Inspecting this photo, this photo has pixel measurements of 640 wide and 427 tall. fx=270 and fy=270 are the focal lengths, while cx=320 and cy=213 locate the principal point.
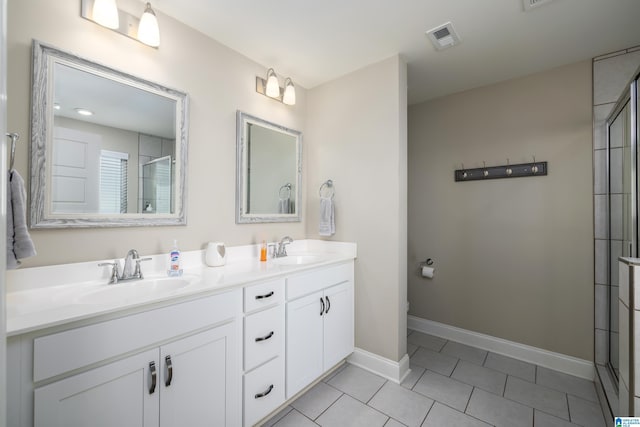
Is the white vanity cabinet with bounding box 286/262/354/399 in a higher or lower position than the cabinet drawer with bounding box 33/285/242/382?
lower

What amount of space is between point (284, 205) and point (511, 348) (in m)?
2.30

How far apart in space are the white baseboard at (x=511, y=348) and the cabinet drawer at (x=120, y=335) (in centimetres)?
222

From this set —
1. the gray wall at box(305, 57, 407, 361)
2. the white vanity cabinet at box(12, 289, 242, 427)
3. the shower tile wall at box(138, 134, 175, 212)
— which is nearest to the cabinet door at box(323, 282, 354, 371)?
the gray wall at box(305, 57, 407, 361)

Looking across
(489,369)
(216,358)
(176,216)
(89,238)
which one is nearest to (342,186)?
(176,216)

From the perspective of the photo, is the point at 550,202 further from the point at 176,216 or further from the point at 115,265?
the point at 115,265

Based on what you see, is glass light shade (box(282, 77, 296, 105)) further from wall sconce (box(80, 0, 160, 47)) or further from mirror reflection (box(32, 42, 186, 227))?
wall sconce (box(80, 0, 160, 47))

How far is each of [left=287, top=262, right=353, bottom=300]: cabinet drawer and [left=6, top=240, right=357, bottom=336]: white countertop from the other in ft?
0.19

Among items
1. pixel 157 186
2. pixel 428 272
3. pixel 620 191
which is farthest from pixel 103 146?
pixel 620 191

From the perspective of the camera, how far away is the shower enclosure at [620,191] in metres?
1.51

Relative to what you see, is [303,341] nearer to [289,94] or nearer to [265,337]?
[265,337]

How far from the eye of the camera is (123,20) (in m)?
1.45

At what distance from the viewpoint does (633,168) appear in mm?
1519

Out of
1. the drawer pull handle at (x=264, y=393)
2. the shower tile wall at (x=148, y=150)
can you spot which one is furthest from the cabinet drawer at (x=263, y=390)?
the shower tile wall at (x=148, y=150)

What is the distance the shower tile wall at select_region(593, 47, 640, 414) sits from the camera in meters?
1.93
